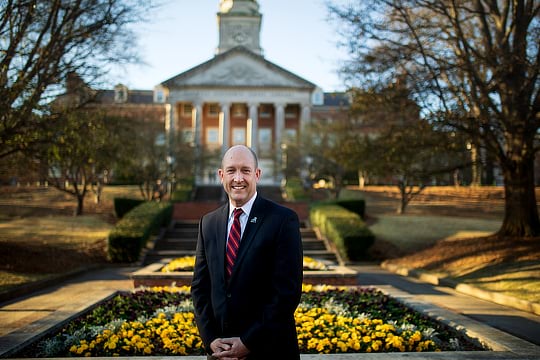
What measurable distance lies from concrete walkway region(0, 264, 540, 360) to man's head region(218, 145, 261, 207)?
2524 millimetres

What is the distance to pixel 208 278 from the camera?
4.02m

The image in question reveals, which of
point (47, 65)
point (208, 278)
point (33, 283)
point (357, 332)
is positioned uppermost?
point (47, 65)

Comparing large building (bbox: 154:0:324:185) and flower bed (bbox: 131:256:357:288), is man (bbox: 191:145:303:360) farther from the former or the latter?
large building (bbox: 154:0:324:185)

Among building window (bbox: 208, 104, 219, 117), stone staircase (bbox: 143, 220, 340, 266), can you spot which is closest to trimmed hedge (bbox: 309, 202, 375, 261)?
stone staircase (bbox: 143, 220, 340, 266)

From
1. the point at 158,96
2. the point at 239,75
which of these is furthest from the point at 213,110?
the point at 158,96

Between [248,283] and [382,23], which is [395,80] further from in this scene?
[248,283]

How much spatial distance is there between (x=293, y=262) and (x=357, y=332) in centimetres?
348

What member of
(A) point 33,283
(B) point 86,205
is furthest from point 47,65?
(B) point 86,205

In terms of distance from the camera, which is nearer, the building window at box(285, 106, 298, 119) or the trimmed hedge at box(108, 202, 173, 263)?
the trimmed hedge at box(108, 202, 173, 263)

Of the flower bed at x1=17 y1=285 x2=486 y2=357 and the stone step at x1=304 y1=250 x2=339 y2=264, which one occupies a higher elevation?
the flower bed at x1=17 y1=285 x2=486 y2=357

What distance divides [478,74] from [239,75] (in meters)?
40.0

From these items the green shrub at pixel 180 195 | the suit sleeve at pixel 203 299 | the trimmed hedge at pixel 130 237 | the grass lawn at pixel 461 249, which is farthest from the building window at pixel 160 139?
the suit sleeve at pixel 203 299

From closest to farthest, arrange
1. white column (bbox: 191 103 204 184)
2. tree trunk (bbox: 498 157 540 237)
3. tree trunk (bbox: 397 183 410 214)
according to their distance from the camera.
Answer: tree trunk (bbox: 498 157 540 237) < tree trunk (bbox: 397 183 410 214) < white column (bbox: 191 103 204 184)

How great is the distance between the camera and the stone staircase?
21.2m
